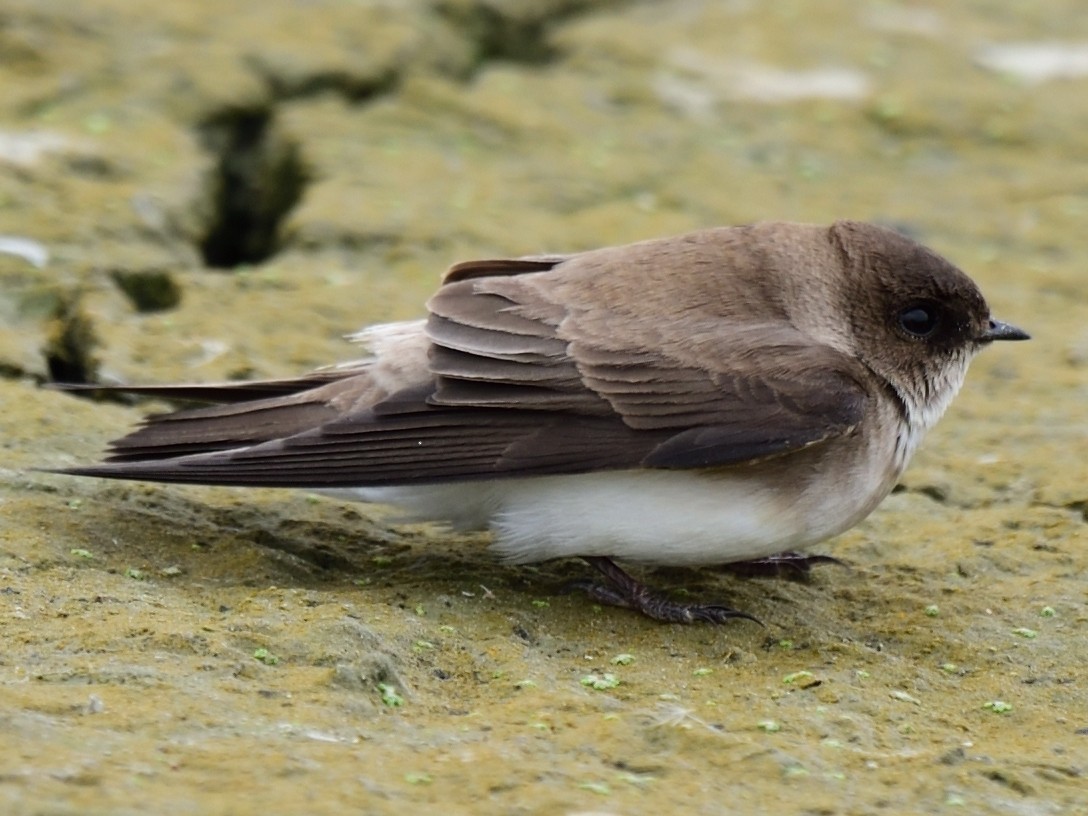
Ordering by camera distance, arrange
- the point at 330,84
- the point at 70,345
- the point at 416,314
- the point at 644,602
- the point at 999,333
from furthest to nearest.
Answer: the point at 330,84, the point at 416,314, the point at 70,345, the point at 999,333, the point at 644,602

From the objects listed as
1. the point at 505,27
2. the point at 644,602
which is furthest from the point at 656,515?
the point at 505,27

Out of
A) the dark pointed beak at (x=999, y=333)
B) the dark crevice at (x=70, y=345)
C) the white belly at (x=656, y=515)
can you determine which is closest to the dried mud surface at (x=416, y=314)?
the dark crevice at (x=70, y=345)

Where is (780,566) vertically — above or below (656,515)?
below

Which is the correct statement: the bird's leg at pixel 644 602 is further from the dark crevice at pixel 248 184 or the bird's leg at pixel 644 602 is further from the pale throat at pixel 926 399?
the dark crevice at pixel 248 184

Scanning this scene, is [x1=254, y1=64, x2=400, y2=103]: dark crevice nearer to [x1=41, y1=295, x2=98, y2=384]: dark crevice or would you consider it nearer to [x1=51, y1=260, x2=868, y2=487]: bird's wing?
[x1=41, y1=295, x2=98, y2=384]: dark crevice

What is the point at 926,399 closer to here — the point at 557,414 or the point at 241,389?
the point at 557,414

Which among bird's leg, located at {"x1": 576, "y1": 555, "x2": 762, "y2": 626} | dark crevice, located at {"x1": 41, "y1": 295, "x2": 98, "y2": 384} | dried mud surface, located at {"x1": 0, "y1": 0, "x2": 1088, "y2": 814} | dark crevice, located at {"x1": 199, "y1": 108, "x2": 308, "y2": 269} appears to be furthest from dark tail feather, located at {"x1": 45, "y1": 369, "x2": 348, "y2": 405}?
dark crevice, located at {"x1": 199, "y1": 108, "x2": 308, "y2": 269}
